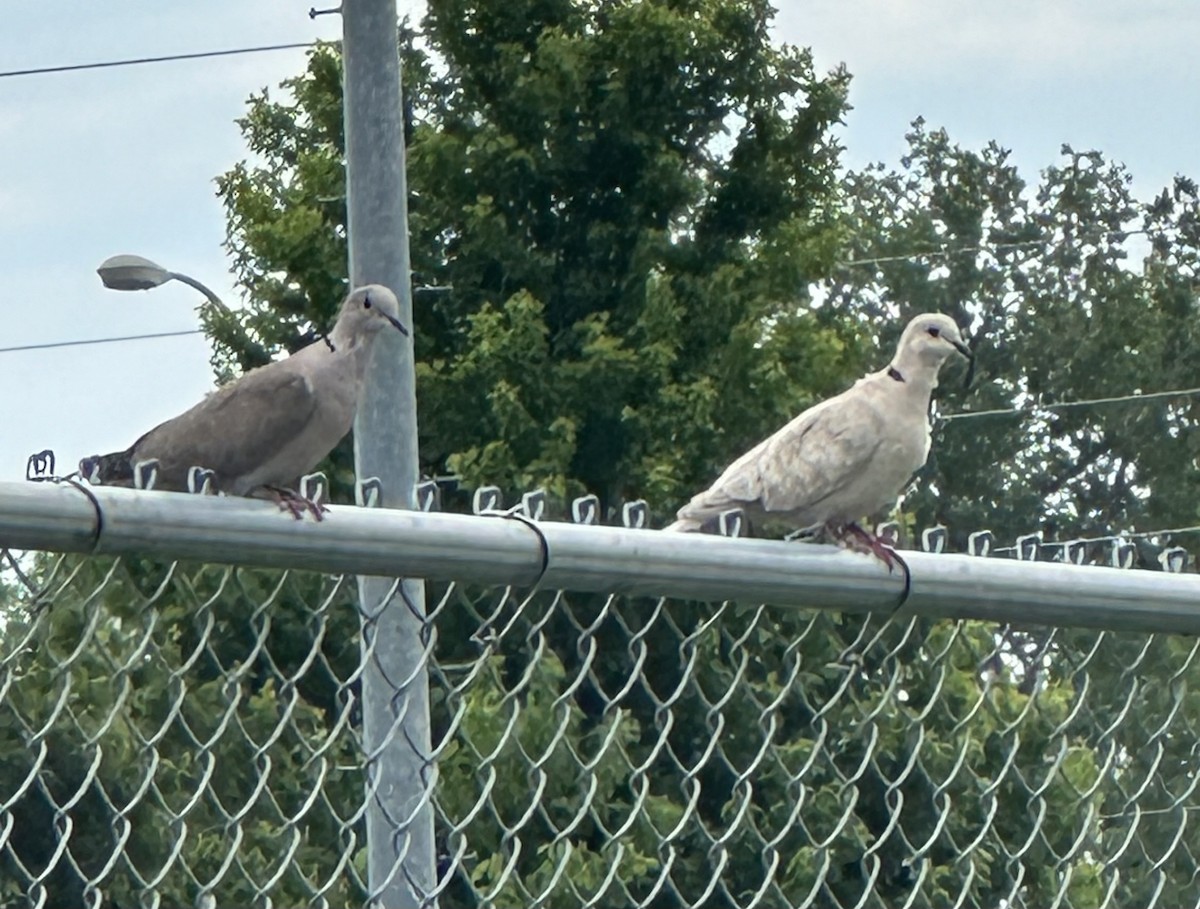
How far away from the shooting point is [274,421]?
521 centimetres

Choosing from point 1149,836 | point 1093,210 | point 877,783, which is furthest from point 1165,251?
point 877,783

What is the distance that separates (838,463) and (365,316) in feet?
3.88

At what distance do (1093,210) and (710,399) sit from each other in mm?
20329

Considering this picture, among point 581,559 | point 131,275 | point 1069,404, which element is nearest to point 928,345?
point 581,559

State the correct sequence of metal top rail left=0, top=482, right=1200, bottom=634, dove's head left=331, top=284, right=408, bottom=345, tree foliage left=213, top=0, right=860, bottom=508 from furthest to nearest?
tree foliage left=213, top=0, right=860, bottom=508 → dove's head left=331, top=284, right=408, bottom=345 → metal top rail left=0, top=482, right=1200, bottom=634

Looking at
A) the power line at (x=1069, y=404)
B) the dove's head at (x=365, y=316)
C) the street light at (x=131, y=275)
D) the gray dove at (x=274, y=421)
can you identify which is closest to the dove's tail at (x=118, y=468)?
the gray dove at (x=274, y=421)

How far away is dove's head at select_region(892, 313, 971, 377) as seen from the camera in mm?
6379

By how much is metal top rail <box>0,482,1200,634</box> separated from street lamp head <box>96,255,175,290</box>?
9754 mm

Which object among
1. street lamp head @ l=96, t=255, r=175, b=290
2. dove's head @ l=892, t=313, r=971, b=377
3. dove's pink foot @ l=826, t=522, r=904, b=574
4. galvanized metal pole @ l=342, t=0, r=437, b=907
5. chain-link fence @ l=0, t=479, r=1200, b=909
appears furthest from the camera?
street lamp head @ l=96, t=255, r=175, b=290

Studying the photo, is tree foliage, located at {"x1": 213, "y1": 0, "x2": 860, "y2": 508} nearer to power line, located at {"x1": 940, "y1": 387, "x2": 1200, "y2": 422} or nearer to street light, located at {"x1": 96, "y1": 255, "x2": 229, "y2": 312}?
street light, located at {"x1": 96, "y1": 255, "x2": 229, "y2": 312}

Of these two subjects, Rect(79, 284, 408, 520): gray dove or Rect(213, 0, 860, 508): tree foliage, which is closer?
Rect(79, 284, 408, 520): gray dove

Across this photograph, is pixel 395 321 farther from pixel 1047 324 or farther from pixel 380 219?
pixel 1047 324

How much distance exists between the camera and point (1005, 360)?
122ft

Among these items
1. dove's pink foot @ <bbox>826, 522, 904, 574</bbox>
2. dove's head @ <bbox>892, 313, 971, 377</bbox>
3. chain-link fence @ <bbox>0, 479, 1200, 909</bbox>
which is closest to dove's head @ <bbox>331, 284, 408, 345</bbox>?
chain-link fence @ <bbox>0, 479, 1200, 909</bbox>
